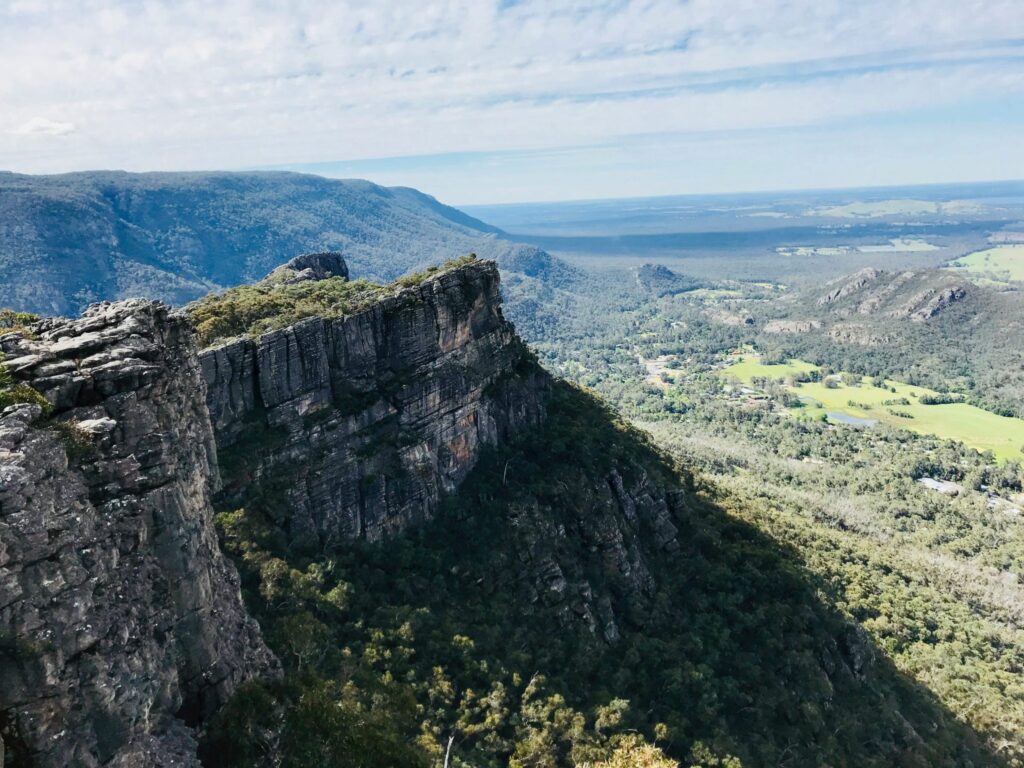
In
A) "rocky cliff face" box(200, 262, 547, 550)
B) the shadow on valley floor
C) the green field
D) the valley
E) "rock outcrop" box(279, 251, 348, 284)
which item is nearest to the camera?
the valley

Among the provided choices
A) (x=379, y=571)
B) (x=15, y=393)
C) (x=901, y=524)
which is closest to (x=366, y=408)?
(x=379, y=571)

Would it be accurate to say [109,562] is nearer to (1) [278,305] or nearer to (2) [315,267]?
(1) [278,305]

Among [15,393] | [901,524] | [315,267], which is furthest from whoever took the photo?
[901,524]

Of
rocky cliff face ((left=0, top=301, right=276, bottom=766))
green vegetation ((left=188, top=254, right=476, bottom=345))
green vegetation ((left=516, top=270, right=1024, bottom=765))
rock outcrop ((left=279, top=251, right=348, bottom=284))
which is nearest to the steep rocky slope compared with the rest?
rocky cliff face ((left=0, top=301, right=276, bottom=766))

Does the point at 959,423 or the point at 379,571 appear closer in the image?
the point at 379,571

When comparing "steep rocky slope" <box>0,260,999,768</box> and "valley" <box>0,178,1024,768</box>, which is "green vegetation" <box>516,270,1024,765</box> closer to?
"valley" <box>0,178,1024,768</box>
